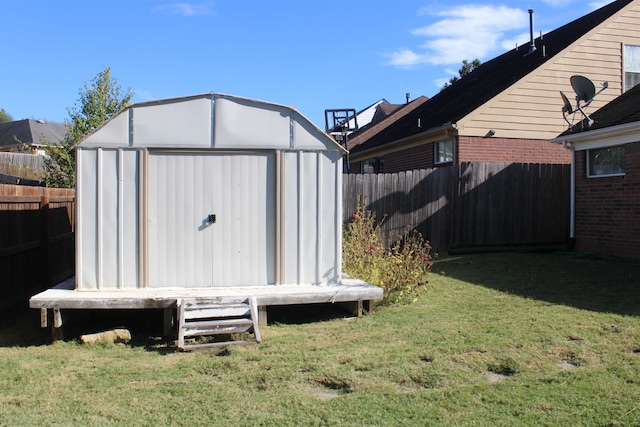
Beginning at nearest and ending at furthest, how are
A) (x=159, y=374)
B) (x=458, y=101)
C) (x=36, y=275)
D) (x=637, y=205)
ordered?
(x=159, y=374), (x=36, y=275), (x=637, y=205), (x=458, y=101)

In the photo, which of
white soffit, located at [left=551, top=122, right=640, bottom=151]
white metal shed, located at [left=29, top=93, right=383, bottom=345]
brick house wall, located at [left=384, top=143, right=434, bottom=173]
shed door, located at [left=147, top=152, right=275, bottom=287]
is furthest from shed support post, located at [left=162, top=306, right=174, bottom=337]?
brick house wall, located at [left=384, top=143, right=434, bottom=173]

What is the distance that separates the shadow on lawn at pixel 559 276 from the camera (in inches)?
293

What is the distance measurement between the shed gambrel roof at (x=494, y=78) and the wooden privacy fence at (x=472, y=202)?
2.73m

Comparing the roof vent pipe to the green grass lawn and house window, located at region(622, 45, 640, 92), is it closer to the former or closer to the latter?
house window, located at region(622, 45, 640, 92)

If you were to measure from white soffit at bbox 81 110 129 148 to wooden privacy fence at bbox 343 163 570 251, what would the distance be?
561cm

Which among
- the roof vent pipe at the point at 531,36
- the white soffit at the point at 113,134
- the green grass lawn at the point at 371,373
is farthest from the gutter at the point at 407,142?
the white soffit at the point at 113,134

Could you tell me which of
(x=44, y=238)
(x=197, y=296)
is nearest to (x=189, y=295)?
(x=197, y=296)

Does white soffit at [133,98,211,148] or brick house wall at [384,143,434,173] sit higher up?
brick house wall at [384,143,434,173]

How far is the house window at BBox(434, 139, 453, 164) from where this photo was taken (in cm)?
1570

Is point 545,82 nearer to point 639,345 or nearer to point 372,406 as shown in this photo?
point 639,345

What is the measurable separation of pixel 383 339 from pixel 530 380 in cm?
174

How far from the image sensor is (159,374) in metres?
4.88

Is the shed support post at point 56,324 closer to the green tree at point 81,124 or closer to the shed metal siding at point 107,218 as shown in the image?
the shed metal siding at point 107,218

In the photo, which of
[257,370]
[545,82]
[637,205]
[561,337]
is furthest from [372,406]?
[545,82]
